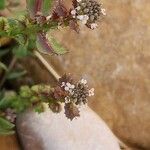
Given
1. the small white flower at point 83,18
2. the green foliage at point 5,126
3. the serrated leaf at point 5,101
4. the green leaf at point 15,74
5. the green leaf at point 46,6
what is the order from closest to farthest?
1. the small white flower at point 83,18
2. the green leaf at point 46,6
3. the green foliage at point 5,126
4. the serrated leaf at point 5,101
5. the green leaf at point 15,74

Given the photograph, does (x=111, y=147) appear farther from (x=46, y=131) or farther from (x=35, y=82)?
(x=35, y=82)

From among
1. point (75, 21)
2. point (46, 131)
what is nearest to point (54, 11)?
point (75, 21)

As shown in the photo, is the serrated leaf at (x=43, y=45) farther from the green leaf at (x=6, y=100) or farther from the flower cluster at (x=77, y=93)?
the green leaf at (x=6, y=100)

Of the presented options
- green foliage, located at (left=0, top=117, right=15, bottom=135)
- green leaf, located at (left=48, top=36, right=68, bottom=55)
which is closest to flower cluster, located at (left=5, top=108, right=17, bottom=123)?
green foliage, located at (left=0, top=117, right=15, bottom=135)

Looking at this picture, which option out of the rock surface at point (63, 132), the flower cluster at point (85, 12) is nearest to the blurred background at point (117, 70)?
the rock surface at point (63, 132)

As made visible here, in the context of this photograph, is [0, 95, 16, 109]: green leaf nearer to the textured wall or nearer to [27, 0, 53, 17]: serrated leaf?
the textured wall
